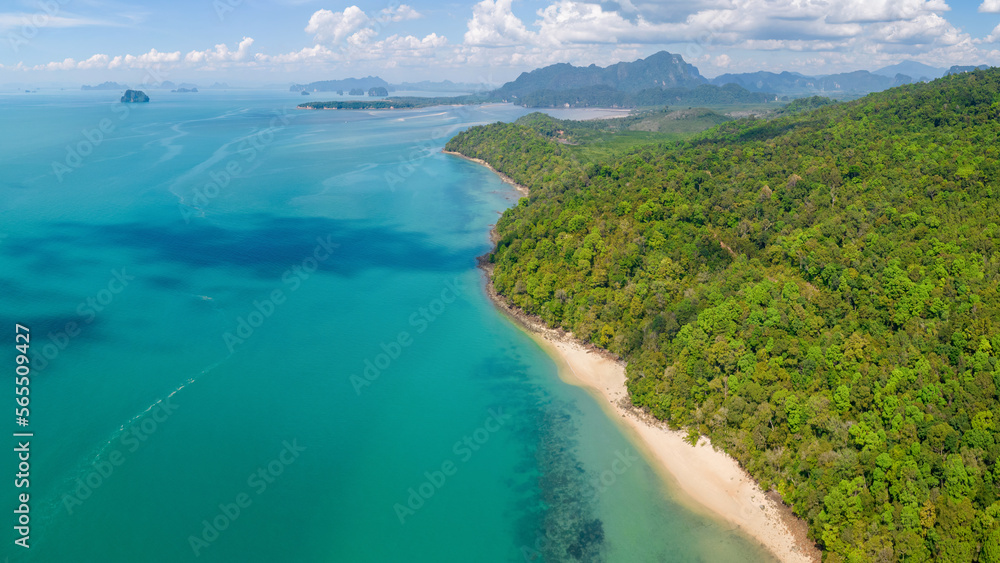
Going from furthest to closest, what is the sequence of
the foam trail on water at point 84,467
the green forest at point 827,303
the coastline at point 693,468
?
1. the coastline at point 693,468
2. the foam trail on water at point 84,467
3. the green forest at point 827,303

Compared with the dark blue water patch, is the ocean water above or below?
below

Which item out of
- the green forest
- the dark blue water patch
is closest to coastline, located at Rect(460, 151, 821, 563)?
the green forest

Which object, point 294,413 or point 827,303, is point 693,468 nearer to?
point 827,303

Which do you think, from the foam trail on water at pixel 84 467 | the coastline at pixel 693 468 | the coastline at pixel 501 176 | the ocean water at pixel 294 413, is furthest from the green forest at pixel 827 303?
the foam trail on water at pixel 84 467

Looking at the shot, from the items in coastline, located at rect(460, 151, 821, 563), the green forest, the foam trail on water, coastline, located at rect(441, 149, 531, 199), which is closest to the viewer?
the green forest

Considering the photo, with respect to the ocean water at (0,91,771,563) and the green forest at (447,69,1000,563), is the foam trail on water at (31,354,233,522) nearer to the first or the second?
the ocean water at (0,91,771,563)

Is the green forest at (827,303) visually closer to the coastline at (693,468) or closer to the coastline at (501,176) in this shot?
the coastline at (693,468)

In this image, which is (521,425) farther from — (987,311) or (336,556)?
(987,311)
